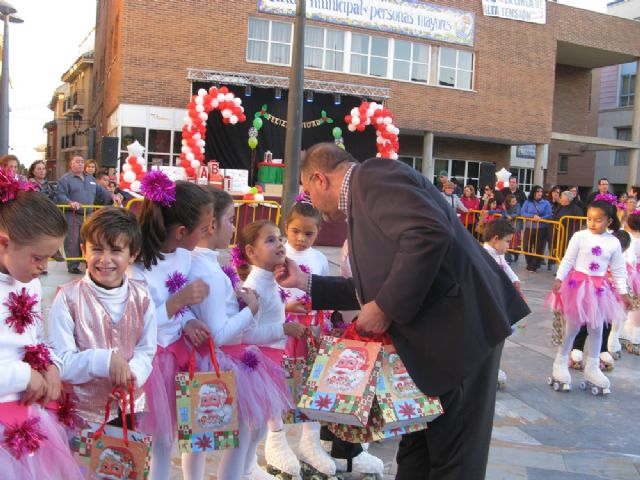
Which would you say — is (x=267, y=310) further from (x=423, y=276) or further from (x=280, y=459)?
(x=423, y=276)

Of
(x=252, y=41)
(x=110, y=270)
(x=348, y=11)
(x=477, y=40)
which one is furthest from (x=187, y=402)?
(x=477, y=40)

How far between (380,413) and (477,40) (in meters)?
27.9

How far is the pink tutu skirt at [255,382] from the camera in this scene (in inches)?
131

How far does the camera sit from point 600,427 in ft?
17.8

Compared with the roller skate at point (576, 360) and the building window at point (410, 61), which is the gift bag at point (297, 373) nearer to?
the roller skate at point (576, 360)

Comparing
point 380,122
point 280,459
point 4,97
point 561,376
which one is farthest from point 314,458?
point 380,122

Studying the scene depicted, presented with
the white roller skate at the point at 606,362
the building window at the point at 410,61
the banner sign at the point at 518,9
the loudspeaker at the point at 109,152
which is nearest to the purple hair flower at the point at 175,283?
the white roller skate at the point at 606,362

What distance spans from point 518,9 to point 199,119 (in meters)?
17.0

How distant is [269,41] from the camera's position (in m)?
24.3

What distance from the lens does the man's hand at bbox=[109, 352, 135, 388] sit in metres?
2.67

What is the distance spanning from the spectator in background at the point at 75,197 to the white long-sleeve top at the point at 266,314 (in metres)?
7.48

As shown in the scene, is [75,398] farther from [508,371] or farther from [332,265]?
[332,265]

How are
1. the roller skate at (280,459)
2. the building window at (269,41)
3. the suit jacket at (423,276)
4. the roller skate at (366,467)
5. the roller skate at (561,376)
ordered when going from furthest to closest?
the building window at (269,41), the roller skate at (561,376), the roller skate at (366,467), the roller skate at (280,459), the suit jacket at (423,276)

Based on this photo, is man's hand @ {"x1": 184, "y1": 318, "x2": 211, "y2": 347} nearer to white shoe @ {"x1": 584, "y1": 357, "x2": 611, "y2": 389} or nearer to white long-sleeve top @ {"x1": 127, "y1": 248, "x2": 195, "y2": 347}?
white long-sleeve top @ {"x1": 127, "y1": 248, "x2": 195, "y2": 347}
